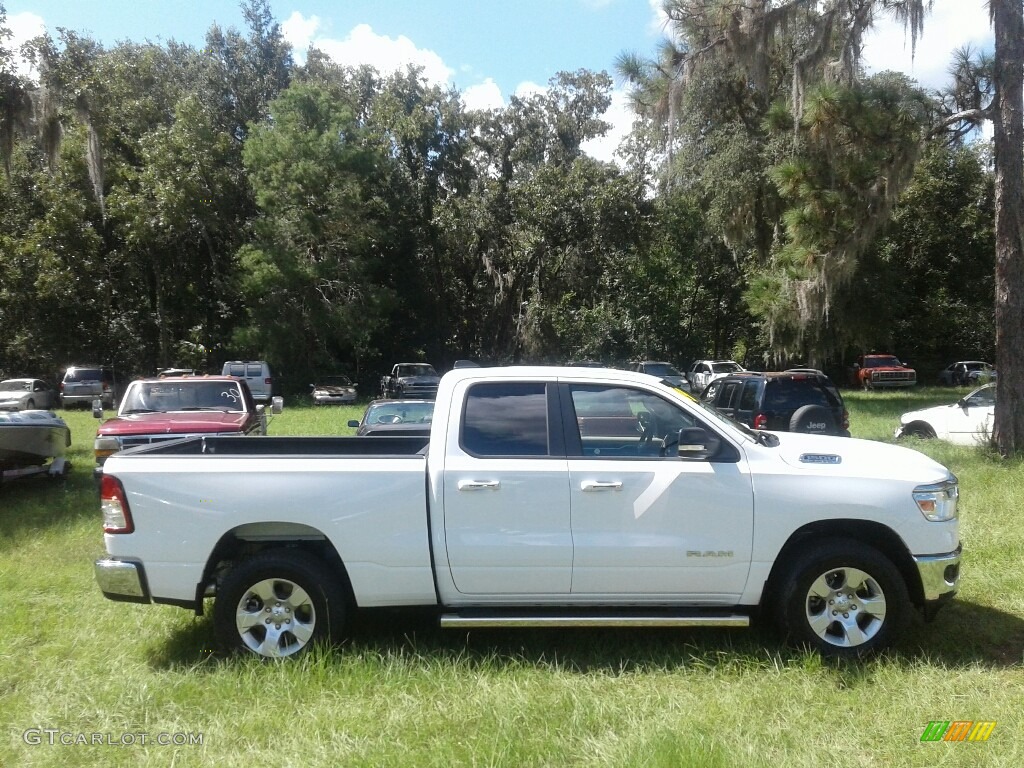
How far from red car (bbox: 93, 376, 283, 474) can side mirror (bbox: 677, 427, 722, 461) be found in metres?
6.87

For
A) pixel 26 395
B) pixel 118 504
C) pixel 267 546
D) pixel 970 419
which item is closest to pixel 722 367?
pixel 970 419

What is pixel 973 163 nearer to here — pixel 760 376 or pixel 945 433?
pixel 945 433

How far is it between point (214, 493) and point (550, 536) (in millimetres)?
2045

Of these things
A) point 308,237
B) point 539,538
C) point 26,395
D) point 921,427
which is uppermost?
A: point 308,237

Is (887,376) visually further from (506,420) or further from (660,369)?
(506,420)

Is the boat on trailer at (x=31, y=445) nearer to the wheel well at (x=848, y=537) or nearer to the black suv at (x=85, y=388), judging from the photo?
the wheel well at (x=848, y=537)

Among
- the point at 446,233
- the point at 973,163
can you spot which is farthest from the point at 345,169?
the point at 973,163

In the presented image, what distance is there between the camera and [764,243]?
84.8 feet

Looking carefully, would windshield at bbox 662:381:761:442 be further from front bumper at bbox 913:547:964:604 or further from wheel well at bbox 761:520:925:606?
front bumper at bbox 913:547:964:604

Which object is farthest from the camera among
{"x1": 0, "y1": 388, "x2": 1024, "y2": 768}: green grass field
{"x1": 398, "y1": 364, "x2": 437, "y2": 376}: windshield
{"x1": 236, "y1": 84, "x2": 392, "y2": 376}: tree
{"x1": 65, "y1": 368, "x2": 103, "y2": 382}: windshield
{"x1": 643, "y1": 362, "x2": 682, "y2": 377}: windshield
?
{"x1": 236, "y1": 84, "x2": 392, "y2": 376}: tree

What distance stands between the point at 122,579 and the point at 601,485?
292 cm

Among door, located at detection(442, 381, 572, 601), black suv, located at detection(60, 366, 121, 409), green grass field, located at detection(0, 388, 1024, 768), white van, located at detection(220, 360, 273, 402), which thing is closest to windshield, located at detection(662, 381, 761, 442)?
door, located at detection(442, 381, 572, 601)

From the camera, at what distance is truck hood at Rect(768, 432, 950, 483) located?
530cm

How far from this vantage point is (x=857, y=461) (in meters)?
5.41
